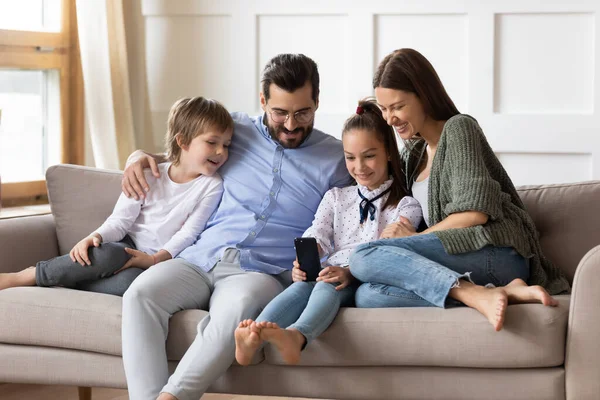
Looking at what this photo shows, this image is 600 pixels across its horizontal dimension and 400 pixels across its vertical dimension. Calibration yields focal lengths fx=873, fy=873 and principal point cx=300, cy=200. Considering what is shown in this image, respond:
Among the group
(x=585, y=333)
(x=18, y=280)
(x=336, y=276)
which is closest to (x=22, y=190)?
(x=18, y=280)

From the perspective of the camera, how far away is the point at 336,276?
2246 mm

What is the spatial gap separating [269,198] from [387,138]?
0.38 m

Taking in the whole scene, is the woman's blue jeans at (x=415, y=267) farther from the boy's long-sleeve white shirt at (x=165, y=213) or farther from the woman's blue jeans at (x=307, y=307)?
the boy's long-sleeve white shirt at (x=165, y=213)

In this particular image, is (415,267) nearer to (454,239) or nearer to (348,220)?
(454,239)

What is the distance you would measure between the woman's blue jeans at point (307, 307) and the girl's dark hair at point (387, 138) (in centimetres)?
31

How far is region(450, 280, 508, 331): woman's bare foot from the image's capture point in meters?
1.97

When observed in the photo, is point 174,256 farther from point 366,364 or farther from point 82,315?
point 366,364

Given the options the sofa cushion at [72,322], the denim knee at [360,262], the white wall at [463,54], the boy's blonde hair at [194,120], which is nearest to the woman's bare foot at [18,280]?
the sofa cushion at [72,322]

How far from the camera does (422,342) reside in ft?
6.73

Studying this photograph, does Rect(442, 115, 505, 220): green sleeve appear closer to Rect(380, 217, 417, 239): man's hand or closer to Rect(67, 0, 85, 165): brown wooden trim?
Rect(380, 217, 417, 239): man's hand

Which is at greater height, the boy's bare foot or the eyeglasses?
the eyeglasses

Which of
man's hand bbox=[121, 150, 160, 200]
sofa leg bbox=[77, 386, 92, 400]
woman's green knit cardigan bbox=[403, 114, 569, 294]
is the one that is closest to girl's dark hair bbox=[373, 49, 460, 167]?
woman's green knit cardigan bbox=[403, 114, 569, 294]

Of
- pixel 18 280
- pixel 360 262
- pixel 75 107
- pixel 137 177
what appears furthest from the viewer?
pixel 75 107

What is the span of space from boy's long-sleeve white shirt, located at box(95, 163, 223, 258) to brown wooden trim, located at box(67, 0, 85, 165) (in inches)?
52.4
